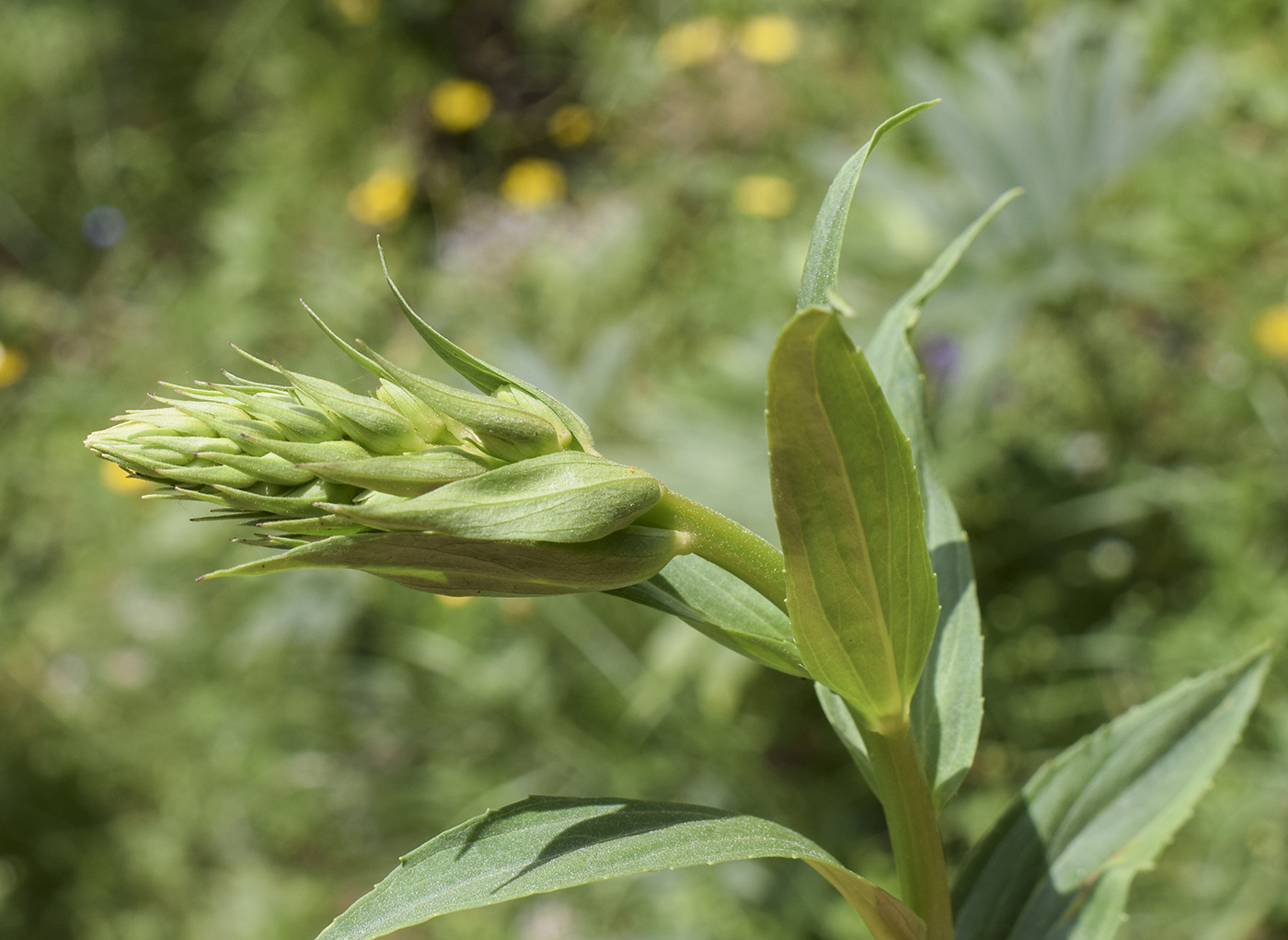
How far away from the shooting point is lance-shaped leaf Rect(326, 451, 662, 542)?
1.82 ft

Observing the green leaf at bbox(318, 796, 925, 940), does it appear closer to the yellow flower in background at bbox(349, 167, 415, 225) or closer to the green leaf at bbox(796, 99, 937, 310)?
the green leaf at bbox(796, 99, 937, 310)

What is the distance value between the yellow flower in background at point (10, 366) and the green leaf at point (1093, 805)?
4.67 metres

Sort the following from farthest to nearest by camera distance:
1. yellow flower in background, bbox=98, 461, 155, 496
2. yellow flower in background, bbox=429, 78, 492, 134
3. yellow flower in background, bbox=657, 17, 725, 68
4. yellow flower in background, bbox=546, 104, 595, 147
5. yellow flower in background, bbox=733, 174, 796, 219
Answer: yellow flower in background, bbox=546, 104, 595, 147 → yellow flower in background, bbox=429, 78, 492, 134 → yellow flower in background, bbox=657, 17, 725, 68 → yellow flower in background, bbox=733, 174, 796, 219 → yellow flower in background, bbox=98, 461, 155, 496

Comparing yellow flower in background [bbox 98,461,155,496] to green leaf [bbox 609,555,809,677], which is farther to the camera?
yellow flower in background [bbox 98,461,155,496]

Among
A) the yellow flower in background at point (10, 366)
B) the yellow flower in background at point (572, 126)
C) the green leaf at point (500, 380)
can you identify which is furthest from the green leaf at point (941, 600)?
the yellow flower in background at point (10, 366)

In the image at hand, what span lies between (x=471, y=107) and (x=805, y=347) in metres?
4.38

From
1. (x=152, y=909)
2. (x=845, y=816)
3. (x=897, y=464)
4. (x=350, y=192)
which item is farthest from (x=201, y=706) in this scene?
(x=897, y=464)

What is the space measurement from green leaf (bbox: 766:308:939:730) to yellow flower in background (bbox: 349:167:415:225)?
3961 mm

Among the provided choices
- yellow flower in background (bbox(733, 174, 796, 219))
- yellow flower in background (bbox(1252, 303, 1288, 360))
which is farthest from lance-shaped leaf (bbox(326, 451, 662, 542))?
yellow flower in background (bbox(733, 174, 796, 219))

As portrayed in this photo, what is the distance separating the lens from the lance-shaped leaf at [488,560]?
564 millimetres

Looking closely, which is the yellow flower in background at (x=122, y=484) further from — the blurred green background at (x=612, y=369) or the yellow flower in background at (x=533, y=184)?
the yellow flower in background at (x=533, y=184)

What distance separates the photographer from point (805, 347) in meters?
0.54

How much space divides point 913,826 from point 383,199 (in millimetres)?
4021

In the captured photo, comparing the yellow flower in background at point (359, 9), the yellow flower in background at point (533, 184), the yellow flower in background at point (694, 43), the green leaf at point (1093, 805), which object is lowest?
the green leaf at point (1093, 805)
